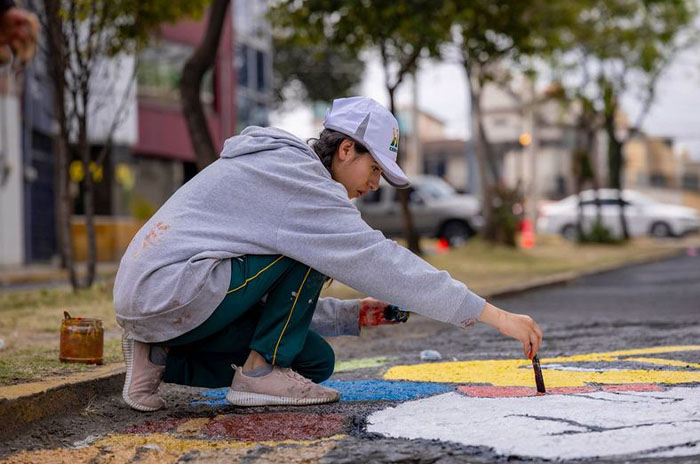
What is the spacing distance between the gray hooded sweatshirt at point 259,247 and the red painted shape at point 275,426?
384 millimetres

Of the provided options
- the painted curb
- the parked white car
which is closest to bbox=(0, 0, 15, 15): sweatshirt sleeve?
the painted curb

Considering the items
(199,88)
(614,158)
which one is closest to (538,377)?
(199,88)

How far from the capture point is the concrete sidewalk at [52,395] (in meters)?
3.84

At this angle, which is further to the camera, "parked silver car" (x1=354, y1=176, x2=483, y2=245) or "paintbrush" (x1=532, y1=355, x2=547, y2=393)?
"parked silver car" (x1=354, y1=176, x2=483, y2=245)

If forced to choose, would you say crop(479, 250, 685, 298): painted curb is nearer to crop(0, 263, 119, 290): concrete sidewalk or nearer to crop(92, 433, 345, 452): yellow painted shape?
crop(92, 433, 345, 452): yellow painted shape

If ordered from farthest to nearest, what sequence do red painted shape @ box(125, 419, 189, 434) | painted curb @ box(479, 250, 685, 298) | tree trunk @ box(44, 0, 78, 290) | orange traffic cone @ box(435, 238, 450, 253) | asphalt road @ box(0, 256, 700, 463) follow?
orange traffic cone @ box(435, 238, 450, 253)
painted curb @ box(479, 250, 685, 298)
tree trunk @ box(44, 0, 78, 290)
red painted shape @ box(125, 419, 189, 434)
asphalt road @ box(0, 256, 700, 463)

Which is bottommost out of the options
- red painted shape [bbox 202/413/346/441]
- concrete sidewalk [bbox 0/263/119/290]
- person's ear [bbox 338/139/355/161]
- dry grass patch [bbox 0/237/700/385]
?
concrete sidewalk [bbox 0/263/119/290]

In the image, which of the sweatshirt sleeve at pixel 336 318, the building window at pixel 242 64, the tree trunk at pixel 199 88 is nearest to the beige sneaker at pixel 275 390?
the sweatshirt sleeve at pixel 336 318

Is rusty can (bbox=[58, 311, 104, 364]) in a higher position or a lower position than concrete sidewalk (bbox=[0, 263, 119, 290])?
higher

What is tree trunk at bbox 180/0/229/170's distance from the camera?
10.9m

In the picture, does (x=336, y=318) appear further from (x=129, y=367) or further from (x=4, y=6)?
(x=4, y=6)

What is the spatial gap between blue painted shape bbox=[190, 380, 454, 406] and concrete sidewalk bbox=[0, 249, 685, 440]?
0.43 meters

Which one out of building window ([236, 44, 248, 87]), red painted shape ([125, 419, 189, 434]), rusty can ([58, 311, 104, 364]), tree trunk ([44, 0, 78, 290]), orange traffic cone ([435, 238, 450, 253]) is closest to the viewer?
red painted shape ([125, 419, 189, 434])

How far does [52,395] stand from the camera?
4.14m
